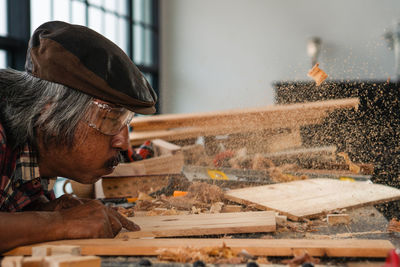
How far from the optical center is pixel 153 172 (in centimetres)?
278

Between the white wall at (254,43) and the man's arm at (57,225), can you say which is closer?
the man's arm at (57,225)

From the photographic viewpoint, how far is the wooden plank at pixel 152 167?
2.67 meters

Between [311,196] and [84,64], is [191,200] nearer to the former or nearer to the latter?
[311,196]

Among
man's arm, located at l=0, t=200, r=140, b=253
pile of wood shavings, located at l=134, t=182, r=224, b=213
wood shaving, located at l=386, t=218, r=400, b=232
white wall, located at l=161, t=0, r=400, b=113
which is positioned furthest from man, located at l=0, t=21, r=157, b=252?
white wall, located at l=161, t=0, r=400, b=113

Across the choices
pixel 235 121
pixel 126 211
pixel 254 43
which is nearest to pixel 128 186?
pixel 126 211

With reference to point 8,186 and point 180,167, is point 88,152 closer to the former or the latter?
point 8,186

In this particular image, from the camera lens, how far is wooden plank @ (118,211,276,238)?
175 centimetres

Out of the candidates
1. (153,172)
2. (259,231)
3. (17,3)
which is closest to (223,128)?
(153,172)

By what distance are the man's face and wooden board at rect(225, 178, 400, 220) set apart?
856mm

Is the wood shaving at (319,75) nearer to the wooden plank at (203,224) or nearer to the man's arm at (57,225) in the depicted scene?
the wooden plank at (203,224)

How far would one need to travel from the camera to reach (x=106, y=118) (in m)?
1.69

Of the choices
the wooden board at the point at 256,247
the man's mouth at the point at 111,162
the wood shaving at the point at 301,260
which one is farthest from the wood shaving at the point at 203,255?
the man's mouth at the point at 111,162

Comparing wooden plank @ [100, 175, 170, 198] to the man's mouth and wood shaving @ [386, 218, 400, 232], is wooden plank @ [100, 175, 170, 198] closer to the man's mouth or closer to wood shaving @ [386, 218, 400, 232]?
the man's mouth

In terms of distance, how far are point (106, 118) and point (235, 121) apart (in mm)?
1992
